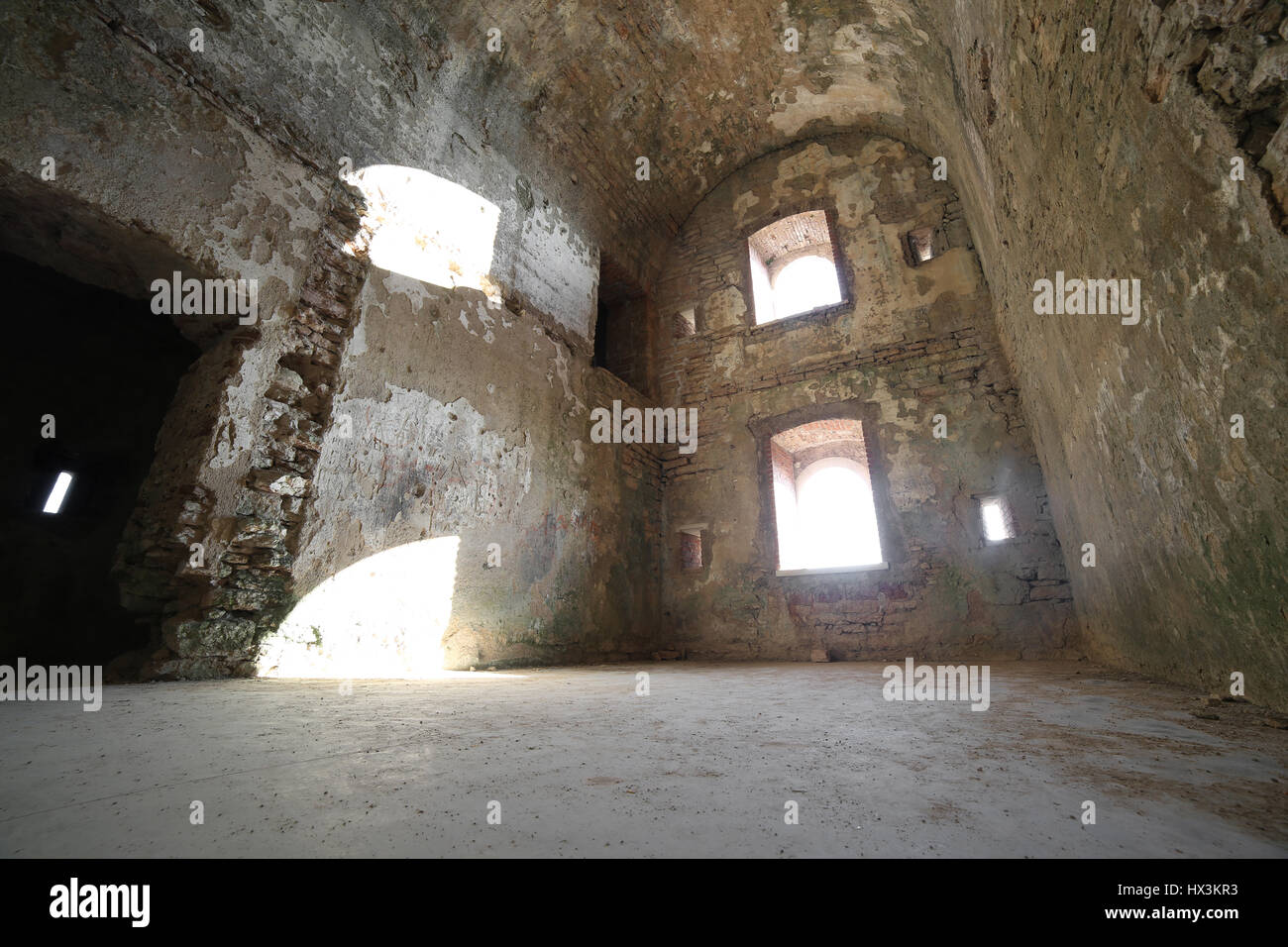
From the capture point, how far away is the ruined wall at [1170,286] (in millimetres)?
1362

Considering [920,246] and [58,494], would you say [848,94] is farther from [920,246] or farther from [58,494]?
[58,494]

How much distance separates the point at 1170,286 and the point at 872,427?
4.48m

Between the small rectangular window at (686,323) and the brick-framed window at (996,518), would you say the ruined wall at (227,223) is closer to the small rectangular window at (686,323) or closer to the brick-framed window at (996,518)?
the small rectangular window at (686,323)

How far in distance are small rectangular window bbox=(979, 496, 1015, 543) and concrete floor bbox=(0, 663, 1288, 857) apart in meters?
3.42

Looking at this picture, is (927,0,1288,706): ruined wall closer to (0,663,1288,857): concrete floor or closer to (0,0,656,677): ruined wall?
(0,663,1288,857): concrete floor

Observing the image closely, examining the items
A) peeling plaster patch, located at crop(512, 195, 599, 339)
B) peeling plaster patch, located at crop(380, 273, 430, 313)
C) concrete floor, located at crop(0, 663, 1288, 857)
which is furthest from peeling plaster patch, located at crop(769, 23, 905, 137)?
concrete floor, located at crop(0, 663, 1288, 857)

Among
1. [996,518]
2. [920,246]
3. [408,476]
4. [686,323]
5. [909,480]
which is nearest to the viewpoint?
[408,476]

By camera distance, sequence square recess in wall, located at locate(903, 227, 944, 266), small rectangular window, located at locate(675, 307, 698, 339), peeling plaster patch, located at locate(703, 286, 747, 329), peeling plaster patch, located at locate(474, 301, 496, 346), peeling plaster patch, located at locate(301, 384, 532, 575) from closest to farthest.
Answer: peeling plaster patch, located at locate(301, 384, 532, 575)
peeling plaster patch, located at locate(474, 301, 496, 346)
square recess in wall, located at locate(903, 227, 944, 266)
peeling plaster patch, located at locate(703, 286, 747, 329)
small rectangular window, located at locate(675, 307, 698, 339)

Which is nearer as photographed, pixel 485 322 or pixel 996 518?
pixel 485 322

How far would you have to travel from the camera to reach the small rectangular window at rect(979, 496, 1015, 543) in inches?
206

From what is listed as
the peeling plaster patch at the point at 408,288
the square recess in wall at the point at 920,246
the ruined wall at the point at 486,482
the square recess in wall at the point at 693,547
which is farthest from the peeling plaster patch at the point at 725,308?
the peeling plaster patch at the point at 408,288

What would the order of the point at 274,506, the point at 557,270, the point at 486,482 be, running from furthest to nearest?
the point at 557,270 → the point at 486,482 → the point at 274,506

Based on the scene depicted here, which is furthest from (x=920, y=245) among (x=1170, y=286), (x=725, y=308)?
(x=1170, y=286)

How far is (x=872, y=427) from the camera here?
614 cm
